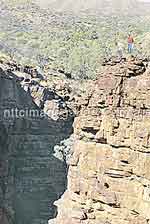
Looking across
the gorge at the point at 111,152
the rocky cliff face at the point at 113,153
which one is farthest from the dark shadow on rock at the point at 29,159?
the rocky cliff face at the point at 113,153

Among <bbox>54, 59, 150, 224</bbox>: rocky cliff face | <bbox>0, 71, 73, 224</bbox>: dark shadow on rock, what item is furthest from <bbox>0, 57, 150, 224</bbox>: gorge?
<bbox>0, 71, 73, 224</bbox>: dark shadow on rock

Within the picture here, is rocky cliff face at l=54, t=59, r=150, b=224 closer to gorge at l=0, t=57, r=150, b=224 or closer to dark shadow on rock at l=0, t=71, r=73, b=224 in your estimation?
gorge at l=0, t=57, r=150, b=224

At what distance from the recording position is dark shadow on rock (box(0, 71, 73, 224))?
60159 millimetres

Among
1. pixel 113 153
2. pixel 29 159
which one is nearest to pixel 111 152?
pixel 113 153

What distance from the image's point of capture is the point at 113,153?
36.0 m

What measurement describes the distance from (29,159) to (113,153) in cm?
3199

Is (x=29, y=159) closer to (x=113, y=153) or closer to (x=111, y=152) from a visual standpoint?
(x=111, y=152)

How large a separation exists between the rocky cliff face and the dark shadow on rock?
1954cm

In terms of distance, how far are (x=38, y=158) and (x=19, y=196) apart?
243 inches

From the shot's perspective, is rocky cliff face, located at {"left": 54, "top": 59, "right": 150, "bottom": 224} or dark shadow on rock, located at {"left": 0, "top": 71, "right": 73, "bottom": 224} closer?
rocky cliff face, located at {"left": 54, "top": 59, "right": 150, "bottom": 224}

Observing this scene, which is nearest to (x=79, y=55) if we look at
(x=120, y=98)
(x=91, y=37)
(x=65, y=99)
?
(x=91, y=37)

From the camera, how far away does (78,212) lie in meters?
37.5

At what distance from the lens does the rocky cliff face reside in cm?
3412

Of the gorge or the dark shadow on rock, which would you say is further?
the dark shadow on rock
